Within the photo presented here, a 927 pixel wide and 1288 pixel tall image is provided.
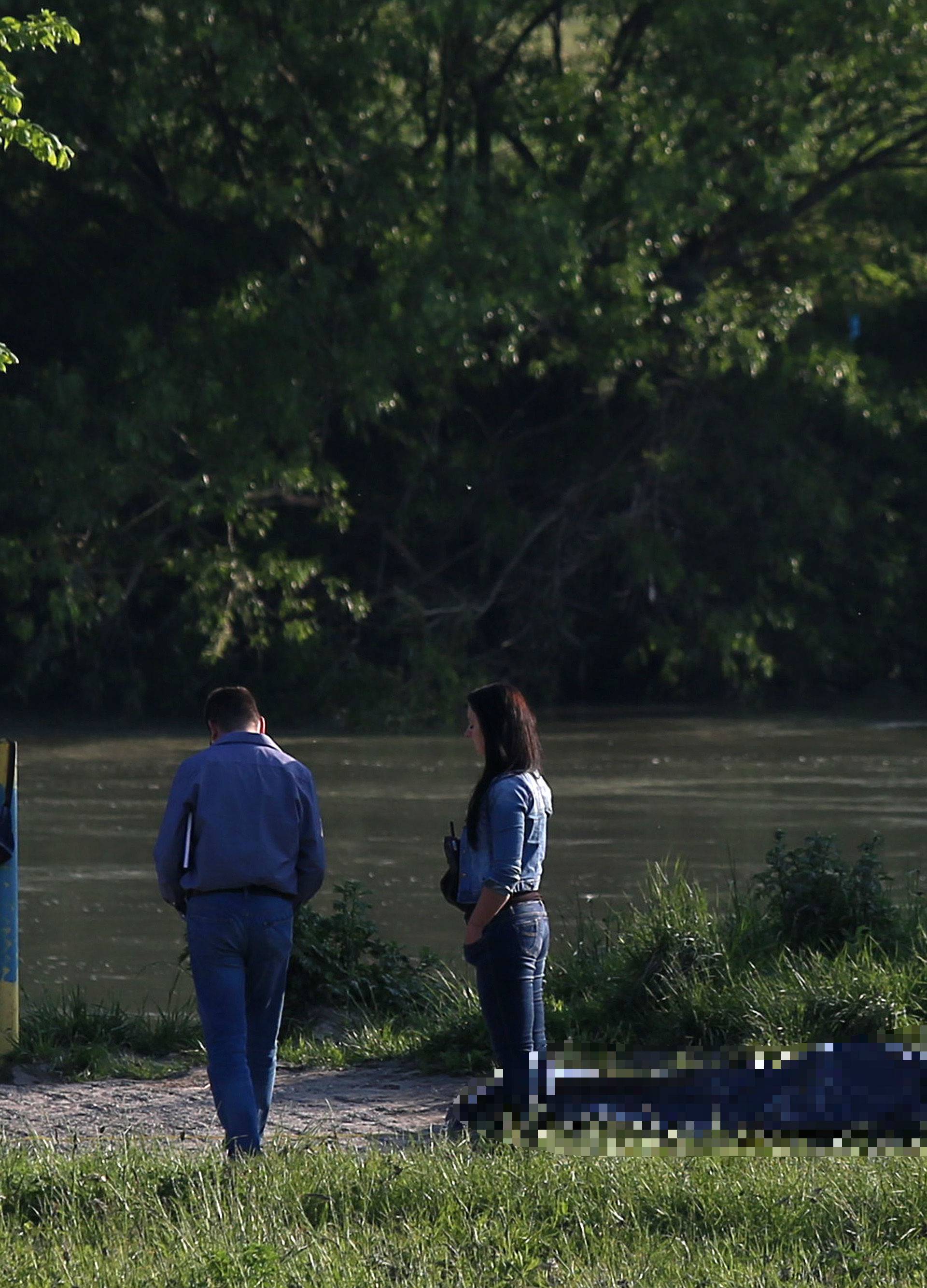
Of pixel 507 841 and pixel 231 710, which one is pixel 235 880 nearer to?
pixel 231 710

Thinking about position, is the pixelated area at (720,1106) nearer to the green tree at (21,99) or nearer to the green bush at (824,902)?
the green bush at (824,902)

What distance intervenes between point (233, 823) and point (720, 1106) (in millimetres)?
1803

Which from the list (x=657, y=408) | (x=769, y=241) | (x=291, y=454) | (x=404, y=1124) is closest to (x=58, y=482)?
(x=291, y=454)

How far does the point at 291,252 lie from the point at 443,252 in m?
2.56

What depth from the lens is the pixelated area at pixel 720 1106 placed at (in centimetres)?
660

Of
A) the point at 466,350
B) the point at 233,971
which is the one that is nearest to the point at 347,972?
the point at 233,971

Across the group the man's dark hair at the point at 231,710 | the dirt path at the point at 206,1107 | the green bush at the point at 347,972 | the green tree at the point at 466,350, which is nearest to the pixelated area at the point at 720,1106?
the dirt path at the point at 206,1107

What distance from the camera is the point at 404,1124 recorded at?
769 centimetres

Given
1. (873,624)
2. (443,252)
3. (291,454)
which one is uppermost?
(443,252)

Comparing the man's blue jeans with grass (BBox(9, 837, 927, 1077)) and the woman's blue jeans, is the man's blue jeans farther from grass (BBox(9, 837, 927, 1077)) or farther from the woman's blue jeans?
grass (BBox(9, 837, 927, 1077))

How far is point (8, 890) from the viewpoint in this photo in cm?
858

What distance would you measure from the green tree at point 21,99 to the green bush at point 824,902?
537 cm

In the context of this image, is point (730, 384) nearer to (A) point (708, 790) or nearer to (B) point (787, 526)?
(B) point (787, 526)

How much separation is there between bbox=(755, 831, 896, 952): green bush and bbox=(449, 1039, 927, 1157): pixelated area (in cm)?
250
